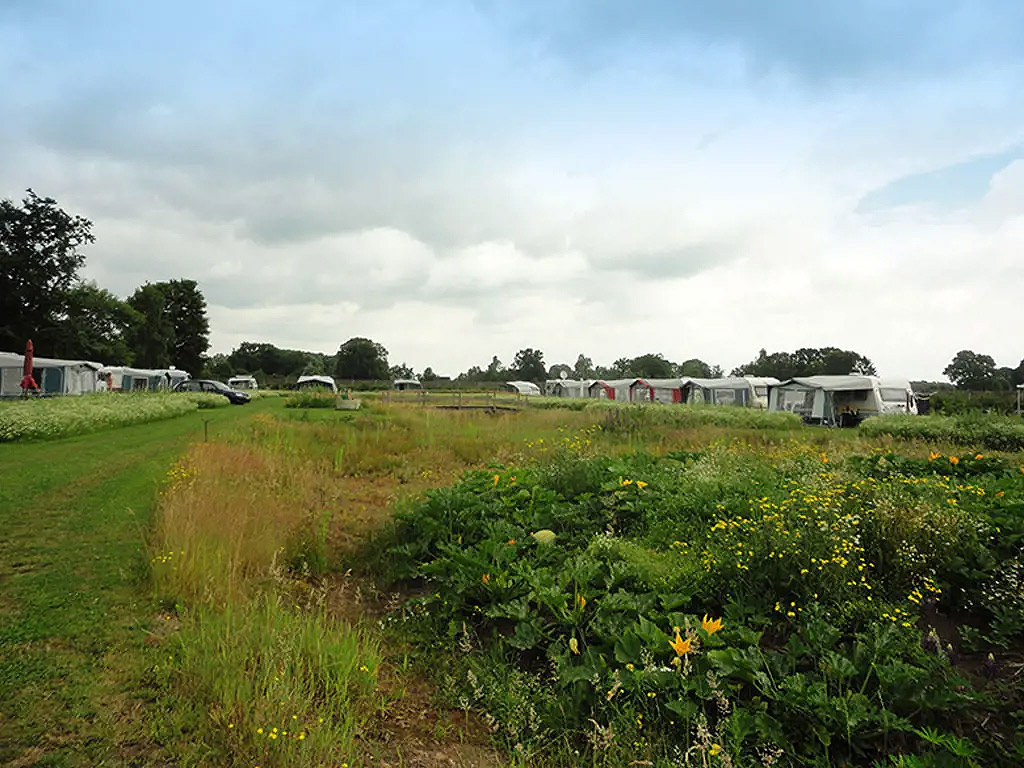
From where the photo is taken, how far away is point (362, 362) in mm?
87312

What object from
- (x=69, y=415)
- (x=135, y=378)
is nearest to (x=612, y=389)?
Answer: (x=69, y=415)

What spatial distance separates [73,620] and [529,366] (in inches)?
3816

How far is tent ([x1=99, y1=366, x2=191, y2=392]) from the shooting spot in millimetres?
37312

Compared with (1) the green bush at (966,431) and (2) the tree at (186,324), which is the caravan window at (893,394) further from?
(2) the tree at (186,324)

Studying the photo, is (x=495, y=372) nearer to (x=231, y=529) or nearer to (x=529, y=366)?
(x=529, y=366)

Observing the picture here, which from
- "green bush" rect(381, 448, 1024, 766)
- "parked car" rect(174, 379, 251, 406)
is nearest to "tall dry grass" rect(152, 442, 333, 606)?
"green bush" rect(381, 448, 1024, 766)

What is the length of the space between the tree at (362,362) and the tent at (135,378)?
3503cm

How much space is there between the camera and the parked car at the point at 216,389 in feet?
120

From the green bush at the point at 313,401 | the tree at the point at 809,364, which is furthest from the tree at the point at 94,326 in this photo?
the tree at the point at 809,364

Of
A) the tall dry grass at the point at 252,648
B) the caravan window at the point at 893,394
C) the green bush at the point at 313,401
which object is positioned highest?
the caravan window at the point at 893,394

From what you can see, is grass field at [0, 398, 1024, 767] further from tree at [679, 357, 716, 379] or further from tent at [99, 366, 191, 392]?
tree at [679, 357, 716, 379]

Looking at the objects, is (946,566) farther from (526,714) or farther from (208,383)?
(208,383)

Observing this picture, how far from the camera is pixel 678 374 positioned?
8875 cm

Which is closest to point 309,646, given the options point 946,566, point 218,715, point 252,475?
point 218,715
